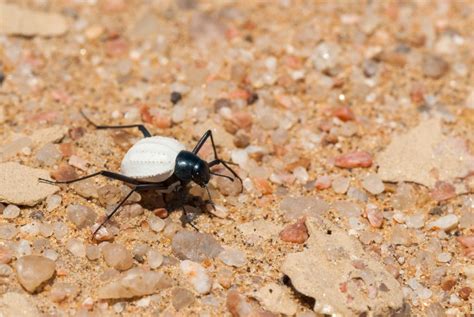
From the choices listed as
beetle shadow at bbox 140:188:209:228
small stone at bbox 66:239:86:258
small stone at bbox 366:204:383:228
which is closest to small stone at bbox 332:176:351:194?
small stone at bbox 366:204:383:228

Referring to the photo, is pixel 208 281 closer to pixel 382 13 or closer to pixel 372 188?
pixel 372 188

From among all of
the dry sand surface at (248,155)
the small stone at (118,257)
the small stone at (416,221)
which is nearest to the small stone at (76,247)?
the dry sand surface at (248,155)

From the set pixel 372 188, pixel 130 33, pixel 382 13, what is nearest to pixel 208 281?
pixel 372 188

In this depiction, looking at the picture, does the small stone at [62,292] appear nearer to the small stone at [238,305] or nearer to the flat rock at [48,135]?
the small stone at [238,305]

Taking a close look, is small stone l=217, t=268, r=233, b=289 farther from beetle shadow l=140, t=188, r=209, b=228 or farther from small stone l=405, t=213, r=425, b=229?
small stone l=405, t=213, r=425, b=229

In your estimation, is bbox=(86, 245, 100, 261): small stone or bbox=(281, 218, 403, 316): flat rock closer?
bbox=(281, 218, 403, 316): flat rock
